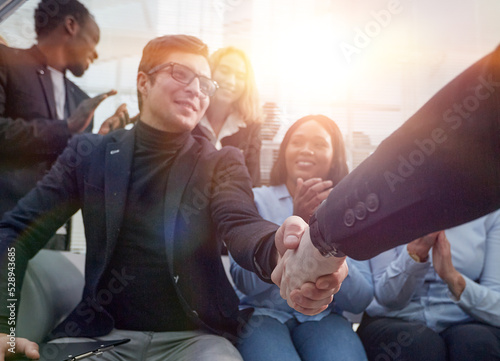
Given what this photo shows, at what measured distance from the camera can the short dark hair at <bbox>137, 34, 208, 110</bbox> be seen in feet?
4.18

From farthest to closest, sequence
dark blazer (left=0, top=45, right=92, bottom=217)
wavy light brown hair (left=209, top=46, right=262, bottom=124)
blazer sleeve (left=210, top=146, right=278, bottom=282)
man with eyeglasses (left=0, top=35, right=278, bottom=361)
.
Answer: wavy light brown hair (left=209, top=46, right=262, bottom=124), dark blazer (left=0, top=45, right=92, bottom=217), man with eyeglasses (left=0, top=35, right=278, bottom=361), blazer sleeve (left=210, top=146, right=278, bottom=282)

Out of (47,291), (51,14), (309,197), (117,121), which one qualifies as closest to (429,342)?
(309,197)

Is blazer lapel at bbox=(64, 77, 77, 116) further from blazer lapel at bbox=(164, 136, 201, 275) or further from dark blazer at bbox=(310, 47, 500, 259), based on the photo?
dark blazer at bbox=(310, 47, 500, 259)

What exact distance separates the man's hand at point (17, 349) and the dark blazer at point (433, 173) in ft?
2.52

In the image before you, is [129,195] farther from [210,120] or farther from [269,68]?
[269,68]

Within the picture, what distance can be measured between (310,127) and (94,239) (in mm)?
934

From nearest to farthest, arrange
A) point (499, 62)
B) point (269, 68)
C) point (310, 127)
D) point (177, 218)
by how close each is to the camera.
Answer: point (499, 62) → point (177, 218) → point (310, 127) → point (269, 68)

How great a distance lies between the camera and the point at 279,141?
1729mm

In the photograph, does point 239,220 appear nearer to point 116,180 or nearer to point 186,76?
point 116,180

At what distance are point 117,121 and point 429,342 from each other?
1.39m

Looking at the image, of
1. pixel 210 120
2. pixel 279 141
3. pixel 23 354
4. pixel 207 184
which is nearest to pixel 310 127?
pixel 279 141

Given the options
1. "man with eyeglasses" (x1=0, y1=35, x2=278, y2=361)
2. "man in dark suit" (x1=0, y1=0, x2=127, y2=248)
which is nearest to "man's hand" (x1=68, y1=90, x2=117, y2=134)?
"man in dark suit" (x1=0, y1=0, x2=127, y2=248)

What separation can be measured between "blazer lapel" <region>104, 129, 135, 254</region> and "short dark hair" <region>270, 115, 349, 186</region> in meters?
0.62

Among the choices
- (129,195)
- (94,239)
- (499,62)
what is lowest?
(94,239)
